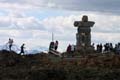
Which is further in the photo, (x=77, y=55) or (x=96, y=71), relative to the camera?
(x=77, y=55)

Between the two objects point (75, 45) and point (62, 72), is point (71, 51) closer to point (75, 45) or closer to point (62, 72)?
point (75, 45)

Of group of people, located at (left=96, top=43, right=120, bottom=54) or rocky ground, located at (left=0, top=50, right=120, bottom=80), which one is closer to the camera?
rocky ground, located at (left=0, top=50, right=120, bottom=80)

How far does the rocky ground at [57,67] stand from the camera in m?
60.8

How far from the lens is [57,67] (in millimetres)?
65438

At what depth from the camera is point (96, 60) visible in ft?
222

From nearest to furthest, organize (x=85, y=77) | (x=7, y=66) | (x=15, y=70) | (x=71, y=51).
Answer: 1. (x=85, y=77)
2. (x=15, y=70)
3. (x=7, y=66)
4. (x=71, y=51)

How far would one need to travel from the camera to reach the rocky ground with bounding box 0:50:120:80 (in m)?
60.8

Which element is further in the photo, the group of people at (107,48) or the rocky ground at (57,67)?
the group of people at (107,48)

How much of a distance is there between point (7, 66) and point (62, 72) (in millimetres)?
11094

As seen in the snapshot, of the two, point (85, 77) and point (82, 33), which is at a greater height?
point (82, 33)

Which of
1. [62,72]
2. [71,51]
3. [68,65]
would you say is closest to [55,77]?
[62,72]

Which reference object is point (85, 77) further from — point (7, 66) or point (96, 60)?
point (7, 66)

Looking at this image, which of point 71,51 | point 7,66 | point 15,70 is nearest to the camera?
point 15,70

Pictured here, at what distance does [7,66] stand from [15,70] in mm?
4536
